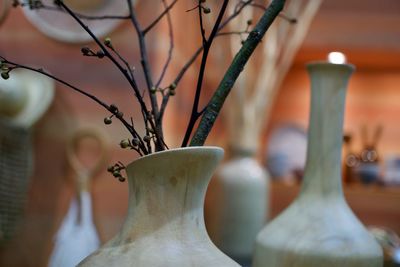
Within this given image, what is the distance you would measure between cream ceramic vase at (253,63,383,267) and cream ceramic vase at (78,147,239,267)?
0.18 metres

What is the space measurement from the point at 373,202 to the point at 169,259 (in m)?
1.75

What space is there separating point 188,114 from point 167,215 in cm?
157

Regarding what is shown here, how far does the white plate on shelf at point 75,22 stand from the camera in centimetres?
160

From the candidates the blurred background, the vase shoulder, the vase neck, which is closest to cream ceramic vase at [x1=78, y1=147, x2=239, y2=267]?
the vase neck

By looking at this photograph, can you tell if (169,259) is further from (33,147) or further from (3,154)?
(33,147)

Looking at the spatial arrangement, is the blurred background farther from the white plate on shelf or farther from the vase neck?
the vase neck

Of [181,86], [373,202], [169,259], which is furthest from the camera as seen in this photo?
[373,202]

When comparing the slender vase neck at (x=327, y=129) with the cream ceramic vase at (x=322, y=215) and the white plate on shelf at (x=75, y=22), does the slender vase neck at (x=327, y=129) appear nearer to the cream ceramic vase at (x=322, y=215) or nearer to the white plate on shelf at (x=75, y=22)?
the cream ceramic vase at (x=322, y=215)

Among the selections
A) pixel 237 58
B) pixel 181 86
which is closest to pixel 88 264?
pixel 237 58

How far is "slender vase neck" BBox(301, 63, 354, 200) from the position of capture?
2.33ft

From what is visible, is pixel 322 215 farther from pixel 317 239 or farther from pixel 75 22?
pixel 75 22

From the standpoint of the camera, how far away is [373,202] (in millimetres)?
2119

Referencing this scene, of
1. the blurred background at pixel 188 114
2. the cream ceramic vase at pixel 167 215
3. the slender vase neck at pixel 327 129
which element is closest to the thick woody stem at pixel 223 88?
the cream ceramic vase at pixel 167 215

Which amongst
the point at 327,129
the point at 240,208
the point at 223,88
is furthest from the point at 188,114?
the point at 223,88
